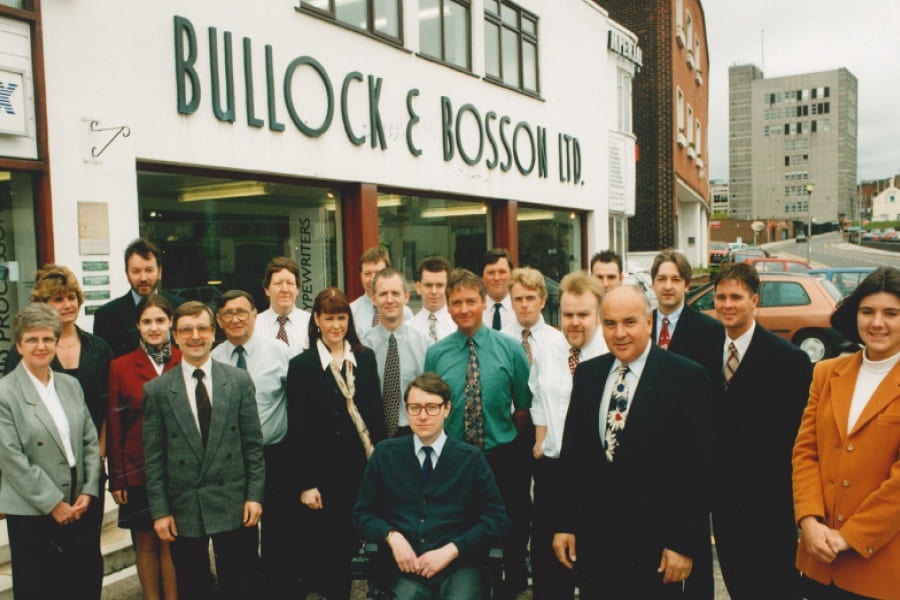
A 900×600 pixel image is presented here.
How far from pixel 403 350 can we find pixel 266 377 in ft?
2.80

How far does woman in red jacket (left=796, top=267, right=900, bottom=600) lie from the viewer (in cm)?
254

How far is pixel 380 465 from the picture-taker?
3.34 meters

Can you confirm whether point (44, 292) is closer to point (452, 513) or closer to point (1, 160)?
point (1, 160)

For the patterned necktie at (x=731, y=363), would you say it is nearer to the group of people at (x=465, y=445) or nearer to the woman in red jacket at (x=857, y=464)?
the group of people at (x=465, y=445)


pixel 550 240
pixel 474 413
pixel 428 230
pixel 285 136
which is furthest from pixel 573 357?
pixel 550 240

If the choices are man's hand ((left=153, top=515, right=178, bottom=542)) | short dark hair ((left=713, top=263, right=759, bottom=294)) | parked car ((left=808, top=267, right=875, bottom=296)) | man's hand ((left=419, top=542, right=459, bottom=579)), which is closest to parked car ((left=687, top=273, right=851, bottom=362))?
parked car ((left=808, top=267, right=875, bottom=296))

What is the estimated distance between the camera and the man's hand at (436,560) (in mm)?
3121

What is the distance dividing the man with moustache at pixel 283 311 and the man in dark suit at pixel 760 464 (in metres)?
2.70

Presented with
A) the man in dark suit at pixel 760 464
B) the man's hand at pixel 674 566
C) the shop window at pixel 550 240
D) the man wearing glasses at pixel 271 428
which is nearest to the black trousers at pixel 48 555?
the man wearing glasses at pixel 271 428

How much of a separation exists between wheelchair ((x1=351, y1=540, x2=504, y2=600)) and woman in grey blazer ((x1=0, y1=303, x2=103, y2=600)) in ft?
4.84

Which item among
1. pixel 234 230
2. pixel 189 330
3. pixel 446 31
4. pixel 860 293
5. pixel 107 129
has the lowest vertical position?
pixel 189 330

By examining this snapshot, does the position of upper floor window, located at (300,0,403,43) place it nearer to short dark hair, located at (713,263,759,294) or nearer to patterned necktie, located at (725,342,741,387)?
short dark hair, located at (713,263,759,294)

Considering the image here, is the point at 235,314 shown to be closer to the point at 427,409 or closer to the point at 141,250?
the point at 141,250

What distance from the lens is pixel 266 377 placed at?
161 inches
